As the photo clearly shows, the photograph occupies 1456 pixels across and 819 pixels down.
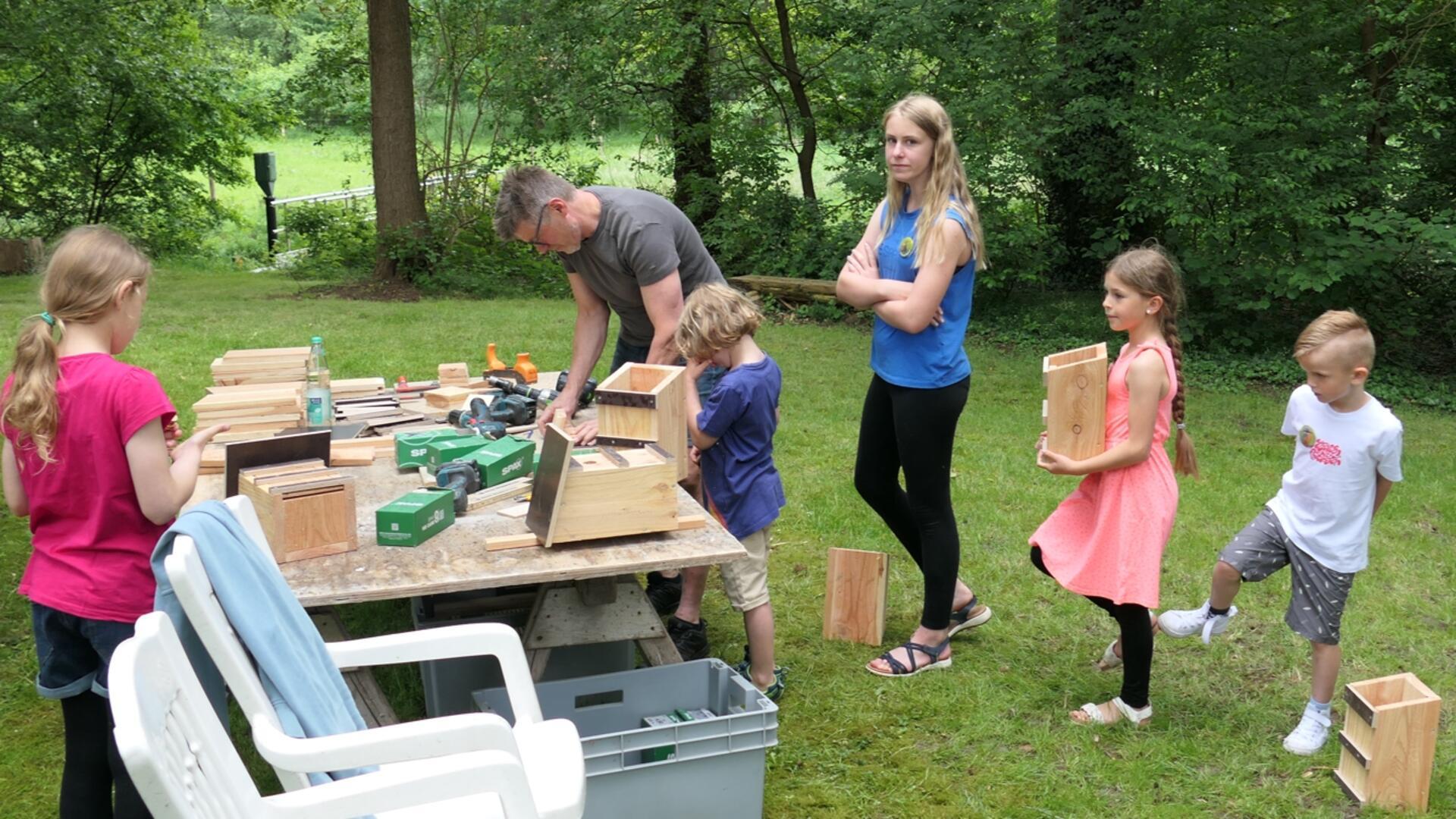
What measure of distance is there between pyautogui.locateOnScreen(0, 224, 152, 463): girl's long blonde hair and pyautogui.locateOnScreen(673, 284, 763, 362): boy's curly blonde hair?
1521 mm

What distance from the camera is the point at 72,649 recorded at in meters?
2.65

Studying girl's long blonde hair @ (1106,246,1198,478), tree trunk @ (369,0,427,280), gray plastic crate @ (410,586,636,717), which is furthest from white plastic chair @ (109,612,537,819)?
tree trunk @ (369,0,427,280)

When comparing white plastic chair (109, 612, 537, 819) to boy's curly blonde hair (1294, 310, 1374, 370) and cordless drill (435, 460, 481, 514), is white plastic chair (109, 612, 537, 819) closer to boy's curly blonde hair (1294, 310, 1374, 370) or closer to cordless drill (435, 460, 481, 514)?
cordless drill (435, 460, 481, 514)

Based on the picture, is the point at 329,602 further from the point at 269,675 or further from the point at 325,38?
the point at 325,38

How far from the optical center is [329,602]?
2.72 meters

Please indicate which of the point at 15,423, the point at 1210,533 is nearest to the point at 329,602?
the point at 15,423

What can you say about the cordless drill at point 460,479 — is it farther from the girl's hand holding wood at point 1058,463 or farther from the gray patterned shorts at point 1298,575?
the gray patterned shorts at point 1298,575

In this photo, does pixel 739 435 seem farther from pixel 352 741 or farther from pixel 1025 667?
pixel 352 741

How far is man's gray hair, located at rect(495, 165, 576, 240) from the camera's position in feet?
12.6

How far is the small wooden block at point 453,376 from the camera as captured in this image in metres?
4.82

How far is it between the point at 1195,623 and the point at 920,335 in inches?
50.0

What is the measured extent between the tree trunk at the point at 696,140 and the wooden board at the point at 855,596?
972 cm

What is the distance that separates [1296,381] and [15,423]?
31.1ft

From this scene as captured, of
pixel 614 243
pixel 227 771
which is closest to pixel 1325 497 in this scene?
pixel 614 243
